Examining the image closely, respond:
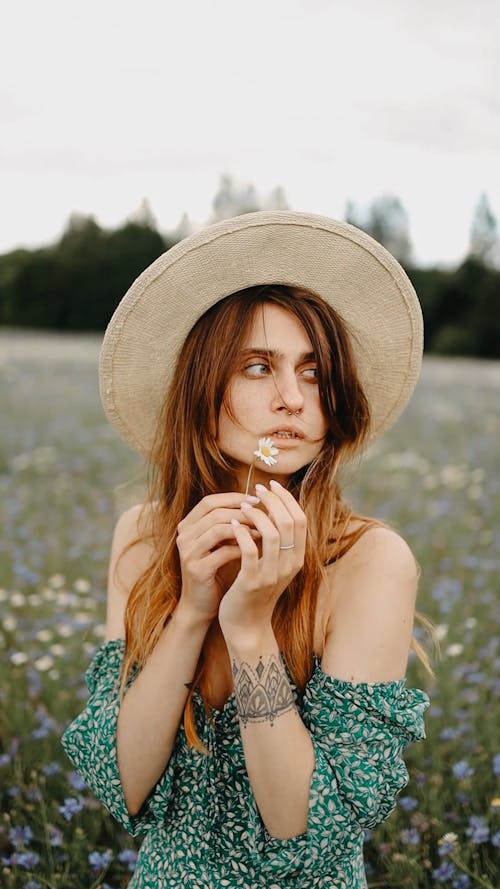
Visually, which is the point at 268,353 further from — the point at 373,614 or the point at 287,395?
the point at 373,614

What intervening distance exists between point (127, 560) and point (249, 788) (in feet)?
2.02

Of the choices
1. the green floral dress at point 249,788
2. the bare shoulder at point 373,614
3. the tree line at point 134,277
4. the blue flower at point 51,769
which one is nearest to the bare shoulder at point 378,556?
the bare shoulder at point 373,614

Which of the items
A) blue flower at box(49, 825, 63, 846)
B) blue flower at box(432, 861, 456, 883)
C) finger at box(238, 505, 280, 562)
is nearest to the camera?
finger at box(238, 505, 280, 562)

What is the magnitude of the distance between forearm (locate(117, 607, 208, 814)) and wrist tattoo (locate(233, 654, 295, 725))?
0.16 metres

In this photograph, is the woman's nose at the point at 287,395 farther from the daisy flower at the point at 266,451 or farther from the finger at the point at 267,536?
the finger at the point at 267,536

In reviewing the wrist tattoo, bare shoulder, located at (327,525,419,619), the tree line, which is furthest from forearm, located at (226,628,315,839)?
the tree line

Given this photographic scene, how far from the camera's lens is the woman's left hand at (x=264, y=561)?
1.60 metres

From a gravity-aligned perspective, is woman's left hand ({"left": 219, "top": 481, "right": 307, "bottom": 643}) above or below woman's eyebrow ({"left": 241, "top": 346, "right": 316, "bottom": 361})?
below

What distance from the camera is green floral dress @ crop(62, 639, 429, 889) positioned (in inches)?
67.4

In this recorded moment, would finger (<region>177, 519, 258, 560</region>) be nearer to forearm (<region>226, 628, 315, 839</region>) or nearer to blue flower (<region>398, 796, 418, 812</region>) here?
forearm (<region>226, 628, 315, 839</region>)

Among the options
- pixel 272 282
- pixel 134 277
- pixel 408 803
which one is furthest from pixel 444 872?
pixel 134 277

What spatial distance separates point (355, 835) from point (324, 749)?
24cm

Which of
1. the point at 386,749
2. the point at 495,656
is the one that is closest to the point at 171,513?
the point at 386,749

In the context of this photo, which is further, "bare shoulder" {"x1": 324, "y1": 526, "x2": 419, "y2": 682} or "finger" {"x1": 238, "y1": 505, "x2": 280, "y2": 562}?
"bare shoulder" {"x1": 324, "y1": 526, "x2": 419, "y2": 682}
